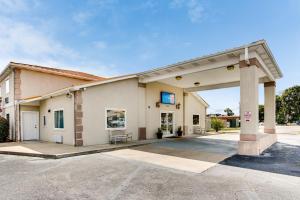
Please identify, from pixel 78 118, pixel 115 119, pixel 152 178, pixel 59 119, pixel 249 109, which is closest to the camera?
pixel 152 178

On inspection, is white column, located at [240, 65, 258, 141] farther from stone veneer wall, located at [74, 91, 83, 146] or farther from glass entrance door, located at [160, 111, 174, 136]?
stone veneer wall, located at [74, 91, 83, 146]

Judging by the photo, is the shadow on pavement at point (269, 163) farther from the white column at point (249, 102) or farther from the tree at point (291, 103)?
the tree at point (291, 103)

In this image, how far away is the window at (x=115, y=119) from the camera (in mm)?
12188

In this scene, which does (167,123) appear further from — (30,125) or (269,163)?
(30,125)

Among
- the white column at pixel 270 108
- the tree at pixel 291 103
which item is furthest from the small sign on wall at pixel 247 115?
the tree at pixel 291 103

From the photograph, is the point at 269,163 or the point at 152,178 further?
the point at 269,163

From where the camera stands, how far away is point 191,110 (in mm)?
19562

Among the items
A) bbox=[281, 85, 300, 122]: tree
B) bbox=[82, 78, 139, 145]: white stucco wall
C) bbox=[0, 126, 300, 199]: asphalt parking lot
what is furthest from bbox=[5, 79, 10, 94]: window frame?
bbox=[281, 85, 300, 122]: tree

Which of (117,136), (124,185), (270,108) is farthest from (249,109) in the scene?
(117,136)

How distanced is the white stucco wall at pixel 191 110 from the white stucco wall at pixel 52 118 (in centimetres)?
1019

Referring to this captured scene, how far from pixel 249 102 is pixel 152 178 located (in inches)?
224

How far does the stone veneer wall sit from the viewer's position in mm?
10781

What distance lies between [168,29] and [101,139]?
8189 mm

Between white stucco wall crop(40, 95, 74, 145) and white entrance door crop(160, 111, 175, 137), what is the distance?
6.84m
